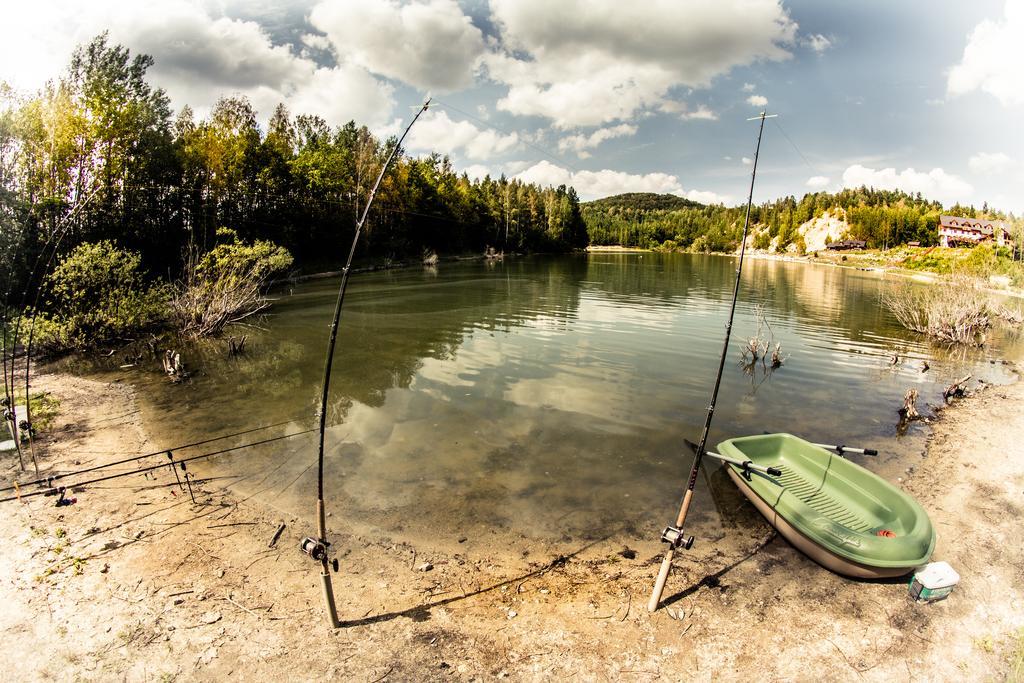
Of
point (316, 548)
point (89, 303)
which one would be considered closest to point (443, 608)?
point (316, 548)

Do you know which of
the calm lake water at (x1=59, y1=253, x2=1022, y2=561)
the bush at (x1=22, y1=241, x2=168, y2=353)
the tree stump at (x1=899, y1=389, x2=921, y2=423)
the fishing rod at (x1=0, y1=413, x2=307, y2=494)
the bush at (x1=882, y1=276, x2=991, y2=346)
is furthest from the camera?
the bush at (x1=882, y1=276, x2=991, y2=346)

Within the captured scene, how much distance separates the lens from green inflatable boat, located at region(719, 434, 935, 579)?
8.38m

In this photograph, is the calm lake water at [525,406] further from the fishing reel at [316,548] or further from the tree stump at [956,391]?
the fishing reel at [316,548]

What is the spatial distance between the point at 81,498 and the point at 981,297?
45251 millimetres

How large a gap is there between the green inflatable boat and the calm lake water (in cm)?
120

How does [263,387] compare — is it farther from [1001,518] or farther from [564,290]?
[564,290]

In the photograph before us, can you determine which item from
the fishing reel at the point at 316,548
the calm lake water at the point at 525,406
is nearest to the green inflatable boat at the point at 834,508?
the calm lake water at the point at 525,406

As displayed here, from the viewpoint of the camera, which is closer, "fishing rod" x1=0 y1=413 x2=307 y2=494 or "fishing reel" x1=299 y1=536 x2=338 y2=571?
"fishing reel" x1=299 y1=536 x2=338 y2=571

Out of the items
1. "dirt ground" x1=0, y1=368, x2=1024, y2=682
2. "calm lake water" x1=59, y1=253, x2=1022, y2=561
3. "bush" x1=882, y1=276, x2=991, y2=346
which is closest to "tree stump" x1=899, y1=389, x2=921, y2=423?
"calm lake water" x1=59, y1=253, x2=1022, y2=561

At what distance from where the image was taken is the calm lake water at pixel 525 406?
11.3 metres

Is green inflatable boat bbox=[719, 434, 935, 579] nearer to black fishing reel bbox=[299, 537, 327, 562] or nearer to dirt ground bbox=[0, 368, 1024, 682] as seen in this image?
dirt ground bbox=[0, 368, 1024, 682]

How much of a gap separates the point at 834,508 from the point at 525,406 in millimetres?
9835

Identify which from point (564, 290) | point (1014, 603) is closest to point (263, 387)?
point (1014, 603)

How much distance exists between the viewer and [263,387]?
1956 cm
